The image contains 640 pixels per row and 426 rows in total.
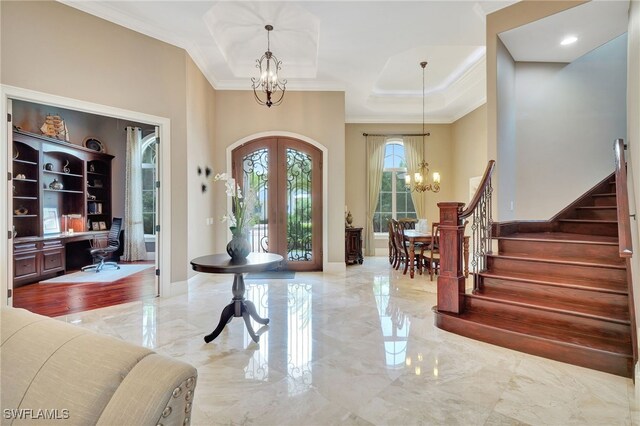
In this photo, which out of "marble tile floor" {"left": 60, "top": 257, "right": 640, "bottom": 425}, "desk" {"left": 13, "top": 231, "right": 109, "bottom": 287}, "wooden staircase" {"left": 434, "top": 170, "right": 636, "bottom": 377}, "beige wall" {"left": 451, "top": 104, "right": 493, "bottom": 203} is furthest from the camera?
"beige wall" {"left": 451, "top": 104, "right": 493, "bottom": 203}

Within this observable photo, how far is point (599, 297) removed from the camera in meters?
2.94

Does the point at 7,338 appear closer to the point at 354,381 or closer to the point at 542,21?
the point at 354,381

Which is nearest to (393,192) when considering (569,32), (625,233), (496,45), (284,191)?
(284,191)

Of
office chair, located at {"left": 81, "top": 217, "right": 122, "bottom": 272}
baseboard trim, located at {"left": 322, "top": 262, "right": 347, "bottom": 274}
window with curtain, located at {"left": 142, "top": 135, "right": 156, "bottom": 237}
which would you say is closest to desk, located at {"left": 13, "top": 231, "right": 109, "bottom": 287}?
office chair, located at {"left": 81, "top": 217, "right": 122, "bottom": 272}

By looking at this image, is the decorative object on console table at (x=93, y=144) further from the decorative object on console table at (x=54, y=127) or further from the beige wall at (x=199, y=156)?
the beige wall at (x=199, y=156)

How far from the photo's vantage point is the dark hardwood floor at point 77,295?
4.00 metres

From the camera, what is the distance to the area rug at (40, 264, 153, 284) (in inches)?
214

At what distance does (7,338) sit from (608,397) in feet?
10.8

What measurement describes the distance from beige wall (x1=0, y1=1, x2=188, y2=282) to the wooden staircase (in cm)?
414

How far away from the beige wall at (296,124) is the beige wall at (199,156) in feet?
0.61

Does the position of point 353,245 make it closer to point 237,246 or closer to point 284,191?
point 284,191

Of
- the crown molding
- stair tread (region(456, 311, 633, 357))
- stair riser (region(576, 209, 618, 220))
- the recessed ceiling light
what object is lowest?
stair tread (region(456, 311, 633, 357))

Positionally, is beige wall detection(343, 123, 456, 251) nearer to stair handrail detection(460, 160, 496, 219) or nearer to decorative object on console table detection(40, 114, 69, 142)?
stair handrail detection(460, 160, 496, 219)

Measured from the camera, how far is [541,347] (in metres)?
2.66
